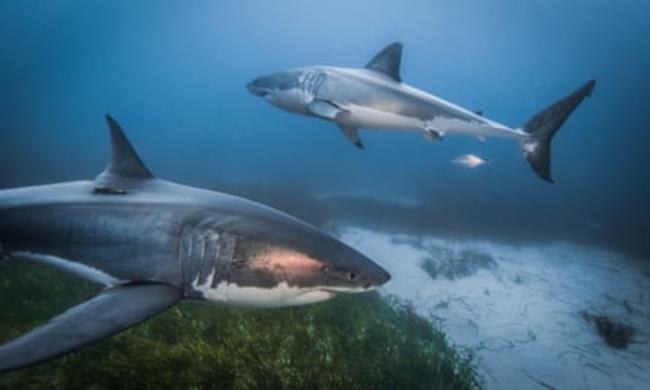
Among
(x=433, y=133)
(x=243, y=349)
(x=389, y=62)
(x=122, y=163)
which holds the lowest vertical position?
(x=243, y=349)

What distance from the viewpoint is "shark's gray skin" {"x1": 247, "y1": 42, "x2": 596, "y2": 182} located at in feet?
25.5

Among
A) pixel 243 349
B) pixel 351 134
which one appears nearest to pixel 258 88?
pixel 351 134

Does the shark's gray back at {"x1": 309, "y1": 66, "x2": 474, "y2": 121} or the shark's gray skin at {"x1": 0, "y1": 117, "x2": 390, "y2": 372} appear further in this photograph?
the shark's gray back at {"x1": 309, "y1": 66, "x2": 474, "y2": 121}

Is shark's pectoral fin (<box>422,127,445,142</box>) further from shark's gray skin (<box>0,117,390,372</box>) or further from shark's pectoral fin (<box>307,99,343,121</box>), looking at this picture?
shark's gray skin (<box>0,117,390,372</box>)

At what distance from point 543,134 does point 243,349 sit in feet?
24.4

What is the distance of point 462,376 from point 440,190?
33136 mm

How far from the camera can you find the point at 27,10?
104062mm

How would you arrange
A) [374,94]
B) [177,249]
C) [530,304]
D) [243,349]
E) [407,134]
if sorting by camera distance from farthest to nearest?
[407,134] < [530,304] < [374,94] < [243,349] < [177,249]

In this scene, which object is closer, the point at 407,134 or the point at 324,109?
the point at 324,109

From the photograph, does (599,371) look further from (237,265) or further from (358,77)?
(237,265)

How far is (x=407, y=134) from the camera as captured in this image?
316 feet

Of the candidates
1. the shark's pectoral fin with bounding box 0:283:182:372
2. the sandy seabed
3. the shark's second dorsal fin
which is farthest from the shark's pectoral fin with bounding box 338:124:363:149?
the sandy seabed

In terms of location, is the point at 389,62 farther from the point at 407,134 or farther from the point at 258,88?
the point at 407,134

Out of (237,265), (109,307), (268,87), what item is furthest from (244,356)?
(268,87)
